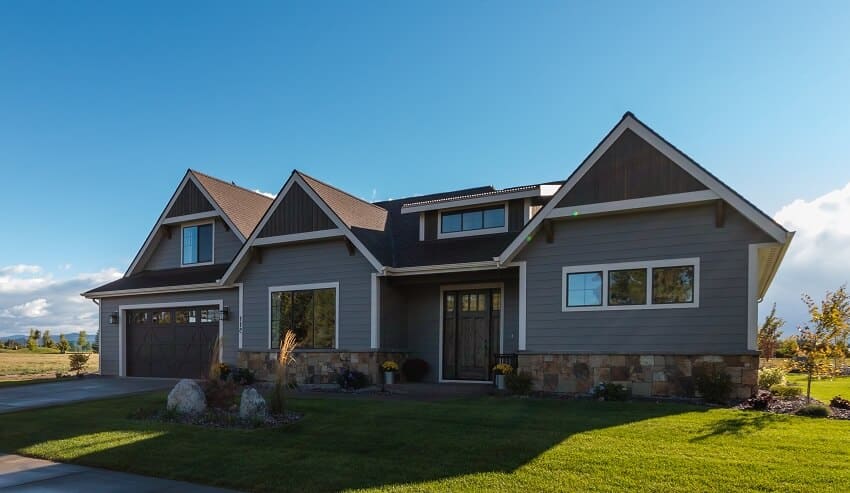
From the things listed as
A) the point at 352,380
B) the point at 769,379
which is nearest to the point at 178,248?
the point at 352,380

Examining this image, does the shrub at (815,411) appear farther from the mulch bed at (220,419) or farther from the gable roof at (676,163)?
the mulch bed at (220,419)

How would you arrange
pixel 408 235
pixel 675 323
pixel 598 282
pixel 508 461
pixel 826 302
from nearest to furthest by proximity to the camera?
pixel 508 461
pixel 826 302
pixel 675 323
pixel 598 282
pixel 408 235

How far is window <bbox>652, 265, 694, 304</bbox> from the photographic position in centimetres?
1166

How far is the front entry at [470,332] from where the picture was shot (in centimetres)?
1541

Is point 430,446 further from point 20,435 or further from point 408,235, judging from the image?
point 408,235

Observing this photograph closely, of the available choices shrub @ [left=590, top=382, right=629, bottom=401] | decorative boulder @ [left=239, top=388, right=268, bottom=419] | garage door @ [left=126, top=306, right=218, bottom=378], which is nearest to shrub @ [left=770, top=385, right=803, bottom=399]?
shrub @ [left=590, top=382, right=629, bottom=401]

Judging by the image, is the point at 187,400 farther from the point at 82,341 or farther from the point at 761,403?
the point at 82,341

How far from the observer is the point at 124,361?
20719 millimetres

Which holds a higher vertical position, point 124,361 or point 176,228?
point 176,228

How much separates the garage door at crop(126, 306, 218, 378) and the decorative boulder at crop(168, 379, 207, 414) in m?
7.88

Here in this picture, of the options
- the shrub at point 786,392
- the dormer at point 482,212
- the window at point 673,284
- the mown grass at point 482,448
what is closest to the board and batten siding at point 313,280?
the dormer at point 482,212

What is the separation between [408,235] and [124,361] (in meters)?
11.8

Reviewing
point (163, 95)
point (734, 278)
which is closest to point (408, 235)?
point (163, 95)

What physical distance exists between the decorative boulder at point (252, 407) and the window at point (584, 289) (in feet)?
22.7
